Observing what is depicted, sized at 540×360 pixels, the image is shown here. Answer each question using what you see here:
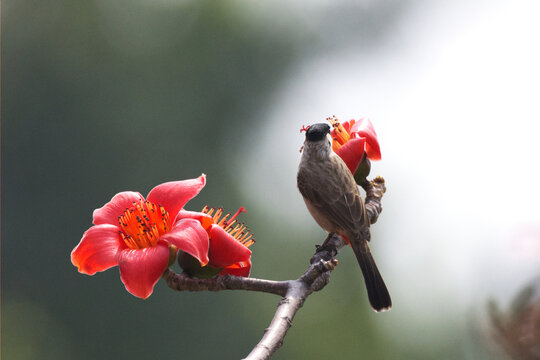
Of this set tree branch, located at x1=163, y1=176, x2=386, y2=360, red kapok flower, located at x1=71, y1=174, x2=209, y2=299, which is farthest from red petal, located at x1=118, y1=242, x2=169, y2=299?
tree branch, located at x1=163, y1=176, x2=386, y2=360

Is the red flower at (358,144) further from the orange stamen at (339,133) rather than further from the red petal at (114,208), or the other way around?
the red petal at (114,208)

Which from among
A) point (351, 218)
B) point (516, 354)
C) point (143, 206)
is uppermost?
point (351, 218)

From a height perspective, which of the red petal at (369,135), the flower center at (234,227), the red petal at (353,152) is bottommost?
the flower center at (234,227)

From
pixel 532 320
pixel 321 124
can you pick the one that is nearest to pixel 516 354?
pixel 532 320

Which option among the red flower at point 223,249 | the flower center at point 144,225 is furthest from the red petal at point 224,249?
the flower center at point 144,225

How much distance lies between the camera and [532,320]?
3.12 ft

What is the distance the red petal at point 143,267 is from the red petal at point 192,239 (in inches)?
1.4

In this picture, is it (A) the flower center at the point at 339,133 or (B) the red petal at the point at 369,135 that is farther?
(A) the flower center at the point at 339,133

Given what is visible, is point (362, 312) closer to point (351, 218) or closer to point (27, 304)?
point (27, 304)

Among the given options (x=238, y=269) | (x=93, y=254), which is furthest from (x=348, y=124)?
(x=93, y=254)

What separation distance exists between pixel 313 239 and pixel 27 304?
7278 mm

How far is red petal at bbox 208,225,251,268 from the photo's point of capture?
1421 millimetres

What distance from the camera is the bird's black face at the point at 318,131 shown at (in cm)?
191

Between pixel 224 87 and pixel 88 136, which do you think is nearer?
pixel 88 136
